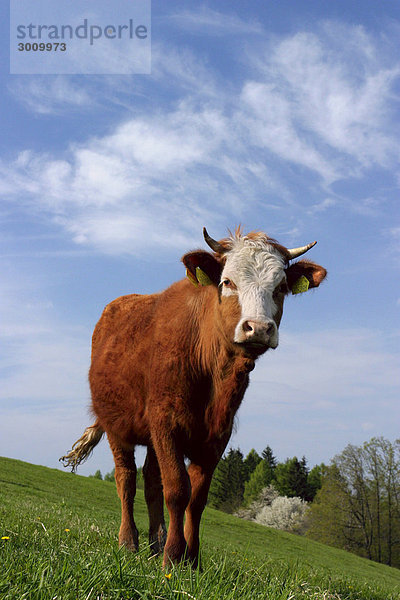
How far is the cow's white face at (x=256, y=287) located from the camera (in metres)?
4.78

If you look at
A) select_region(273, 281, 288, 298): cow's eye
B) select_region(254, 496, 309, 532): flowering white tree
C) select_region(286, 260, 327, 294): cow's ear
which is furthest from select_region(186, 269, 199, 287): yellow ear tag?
select_region(254, 496, 309, 532): flowering white tree

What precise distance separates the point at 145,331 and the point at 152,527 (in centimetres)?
269

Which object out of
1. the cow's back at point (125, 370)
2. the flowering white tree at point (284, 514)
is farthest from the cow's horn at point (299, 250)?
the flowering white tree at point (284, 514)

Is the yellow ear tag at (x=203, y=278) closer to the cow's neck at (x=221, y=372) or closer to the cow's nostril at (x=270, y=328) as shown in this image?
the cow's neck at (x=221, y=372)

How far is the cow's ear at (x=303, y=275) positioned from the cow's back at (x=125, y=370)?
5.59 ft

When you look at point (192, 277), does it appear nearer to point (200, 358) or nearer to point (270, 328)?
point (200, 358)

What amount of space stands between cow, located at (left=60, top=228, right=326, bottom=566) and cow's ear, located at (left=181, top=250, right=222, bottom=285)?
0.01 m

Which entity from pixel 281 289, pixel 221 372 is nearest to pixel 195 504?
pixel 221 372

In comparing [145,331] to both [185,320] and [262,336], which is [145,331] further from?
[262,336]

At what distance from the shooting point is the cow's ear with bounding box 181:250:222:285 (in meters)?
5.54

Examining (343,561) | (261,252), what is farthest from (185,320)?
(343,561)

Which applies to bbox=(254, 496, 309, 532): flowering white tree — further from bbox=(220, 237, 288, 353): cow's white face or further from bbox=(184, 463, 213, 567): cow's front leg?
bbox=(220, 237, 288, 353): cow's white face

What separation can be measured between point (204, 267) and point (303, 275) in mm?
1126

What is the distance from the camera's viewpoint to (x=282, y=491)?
78.3 m
